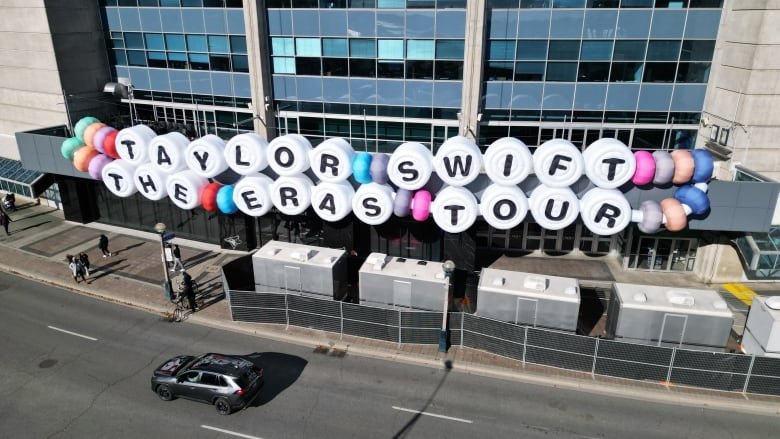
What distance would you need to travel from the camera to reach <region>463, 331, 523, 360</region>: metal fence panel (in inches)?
779

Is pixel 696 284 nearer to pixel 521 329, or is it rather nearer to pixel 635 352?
pixel 635 352

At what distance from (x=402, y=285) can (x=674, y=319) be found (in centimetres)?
993

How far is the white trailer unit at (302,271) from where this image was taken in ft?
73.6

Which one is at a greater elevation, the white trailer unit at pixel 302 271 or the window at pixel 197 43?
the window at pixel 197 43

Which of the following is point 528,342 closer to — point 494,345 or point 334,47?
point 494,345

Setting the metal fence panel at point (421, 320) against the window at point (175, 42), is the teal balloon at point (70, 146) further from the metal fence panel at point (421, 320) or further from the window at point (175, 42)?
the metal fence panel at point (421, 320)

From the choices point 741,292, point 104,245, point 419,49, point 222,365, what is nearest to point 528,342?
point 222,365

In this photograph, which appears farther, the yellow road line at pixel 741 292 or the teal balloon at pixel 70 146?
the teal balloon at pixel 70 146

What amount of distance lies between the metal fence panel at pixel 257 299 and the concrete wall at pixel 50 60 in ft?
62.7

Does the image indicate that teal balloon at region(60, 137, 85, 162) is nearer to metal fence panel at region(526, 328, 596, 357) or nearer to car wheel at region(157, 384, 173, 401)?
car wheel at region(157, 384, 173, 401)

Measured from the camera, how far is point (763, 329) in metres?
18.4

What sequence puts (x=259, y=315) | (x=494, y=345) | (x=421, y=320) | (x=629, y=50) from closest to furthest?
(x=494, y=345) → (x=421, y=320) → (x=259, y=315) → (x=629, y=50)

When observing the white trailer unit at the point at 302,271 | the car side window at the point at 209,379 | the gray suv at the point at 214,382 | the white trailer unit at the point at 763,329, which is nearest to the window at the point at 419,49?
the white trailer unit at the point at 302,271

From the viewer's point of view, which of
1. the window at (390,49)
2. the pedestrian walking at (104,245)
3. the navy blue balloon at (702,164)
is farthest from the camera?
the pedestrian walking at (104,245)
